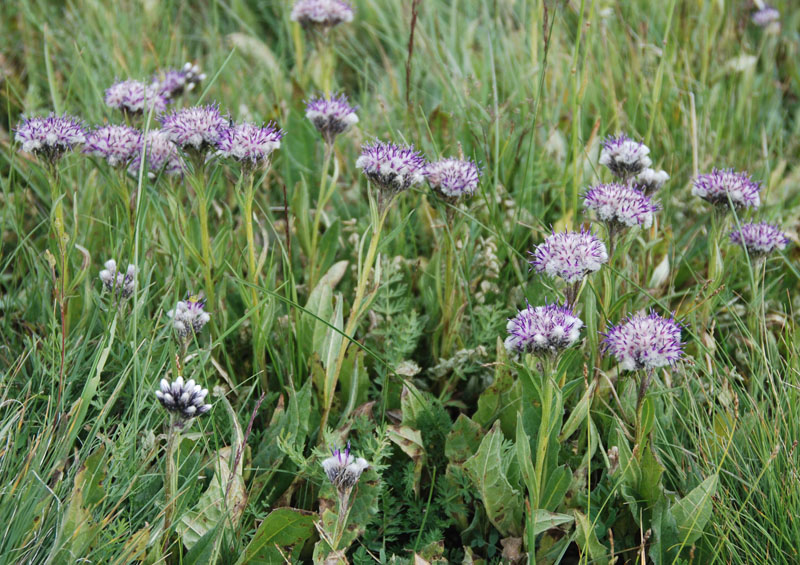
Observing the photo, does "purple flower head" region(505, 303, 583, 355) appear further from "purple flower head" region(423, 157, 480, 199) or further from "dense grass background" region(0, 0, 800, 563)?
"purple flower head" region(423, 157, 480, 199)

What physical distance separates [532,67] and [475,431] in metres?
1.53

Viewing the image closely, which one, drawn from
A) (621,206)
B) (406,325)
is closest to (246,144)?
(406,325)

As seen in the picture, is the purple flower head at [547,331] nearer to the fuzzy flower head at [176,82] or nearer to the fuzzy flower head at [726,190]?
the fuzzy flower head at [726,190]

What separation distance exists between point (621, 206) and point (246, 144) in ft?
2.88

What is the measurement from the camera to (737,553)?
163 centimetres

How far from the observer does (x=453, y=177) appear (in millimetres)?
2018

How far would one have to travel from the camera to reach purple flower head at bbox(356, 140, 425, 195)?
1.79 meters

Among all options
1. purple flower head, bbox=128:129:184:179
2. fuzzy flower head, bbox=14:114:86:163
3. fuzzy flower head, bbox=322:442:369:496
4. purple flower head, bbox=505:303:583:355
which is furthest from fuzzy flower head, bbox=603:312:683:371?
fuzzy flower head, bbox=14:114:86:163

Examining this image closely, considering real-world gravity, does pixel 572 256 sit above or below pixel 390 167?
below

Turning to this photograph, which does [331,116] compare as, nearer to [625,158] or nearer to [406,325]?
[406,325]

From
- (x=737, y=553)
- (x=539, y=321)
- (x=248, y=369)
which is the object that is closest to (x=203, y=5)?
(x=248, y=369)

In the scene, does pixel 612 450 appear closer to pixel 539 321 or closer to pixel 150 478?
pixel 539 321

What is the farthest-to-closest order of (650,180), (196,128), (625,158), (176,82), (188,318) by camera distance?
(176,82)
(650,180)
(625,158)
(196,128)
(188,318)

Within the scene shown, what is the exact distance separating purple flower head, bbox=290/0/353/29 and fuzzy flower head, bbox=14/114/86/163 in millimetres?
1109
